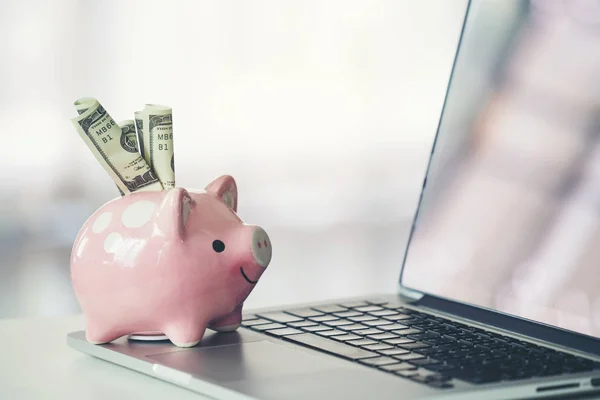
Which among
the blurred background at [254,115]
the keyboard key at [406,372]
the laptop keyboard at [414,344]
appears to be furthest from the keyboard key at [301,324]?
the blurred background at [254,115]

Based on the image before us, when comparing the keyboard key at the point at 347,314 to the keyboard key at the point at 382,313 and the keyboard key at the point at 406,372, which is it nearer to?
the keyboard key at the point at 382,313

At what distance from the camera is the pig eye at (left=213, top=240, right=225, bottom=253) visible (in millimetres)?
773

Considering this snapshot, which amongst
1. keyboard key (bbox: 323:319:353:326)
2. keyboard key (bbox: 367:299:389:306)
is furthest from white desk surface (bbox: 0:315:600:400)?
keyboard key (bbox: 367:299:389:306)

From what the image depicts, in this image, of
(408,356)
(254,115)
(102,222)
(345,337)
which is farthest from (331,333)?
(254,115)

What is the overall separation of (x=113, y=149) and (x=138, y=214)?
69 mm

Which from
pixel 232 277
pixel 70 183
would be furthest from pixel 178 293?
pixel 70 183

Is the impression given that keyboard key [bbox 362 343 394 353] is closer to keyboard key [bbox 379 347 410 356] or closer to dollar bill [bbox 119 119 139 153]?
keyboard key [bbox 379 347 410 356]

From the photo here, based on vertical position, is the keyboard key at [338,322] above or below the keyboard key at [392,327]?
below

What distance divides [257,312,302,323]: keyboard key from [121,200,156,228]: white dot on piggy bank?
0.19 metres

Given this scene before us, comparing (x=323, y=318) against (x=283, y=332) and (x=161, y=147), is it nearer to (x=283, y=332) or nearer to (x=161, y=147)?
(x=283, y=332)

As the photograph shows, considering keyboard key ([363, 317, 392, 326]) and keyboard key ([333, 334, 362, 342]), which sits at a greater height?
keyboard key ([333, 334, 362, 342])

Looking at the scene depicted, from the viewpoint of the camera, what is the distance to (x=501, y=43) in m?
0.98

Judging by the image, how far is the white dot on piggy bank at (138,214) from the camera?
0.77m

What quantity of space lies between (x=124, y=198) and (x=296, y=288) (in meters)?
2.42
